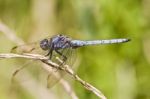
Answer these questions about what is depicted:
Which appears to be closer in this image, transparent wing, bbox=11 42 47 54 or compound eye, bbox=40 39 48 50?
transparent wing, bbox=11 42 47 54

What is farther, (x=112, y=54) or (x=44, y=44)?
(x=112, y=54)

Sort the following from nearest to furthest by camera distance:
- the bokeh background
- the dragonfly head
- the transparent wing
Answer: the transparent wing < the dragonfly head < the bokeh background

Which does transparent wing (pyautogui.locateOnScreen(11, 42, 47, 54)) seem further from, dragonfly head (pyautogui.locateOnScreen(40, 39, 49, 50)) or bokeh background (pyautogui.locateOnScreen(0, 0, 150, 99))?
bokeh background (pyautogui.locateOnScreen(0, 0, 150, 99))

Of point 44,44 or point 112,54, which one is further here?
point 112,54

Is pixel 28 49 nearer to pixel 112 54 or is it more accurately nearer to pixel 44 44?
pixel 44 44

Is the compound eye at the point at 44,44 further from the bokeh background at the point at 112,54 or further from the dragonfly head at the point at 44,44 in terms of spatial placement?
the bokeh background at the point at 112,54

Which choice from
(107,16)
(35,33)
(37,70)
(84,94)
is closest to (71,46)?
(84,94)

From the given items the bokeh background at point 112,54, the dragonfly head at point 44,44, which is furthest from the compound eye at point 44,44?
the bokeh background at point 112,54

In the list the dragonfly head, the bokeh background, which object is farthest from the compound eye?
the bokeh background

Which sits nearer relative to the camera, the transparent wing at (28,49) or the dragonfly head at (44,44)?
the transparent wing at (28,49)

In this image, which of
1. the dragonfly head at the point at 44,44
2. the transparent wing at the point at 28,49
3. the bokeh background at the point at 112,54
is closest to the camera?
the transparent wing at the point at 28,49

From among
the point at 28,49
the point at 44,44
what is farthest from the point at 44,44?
the point at 28,49

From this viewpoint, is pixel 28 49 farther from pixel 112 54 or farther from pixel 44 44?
pixel 112 54

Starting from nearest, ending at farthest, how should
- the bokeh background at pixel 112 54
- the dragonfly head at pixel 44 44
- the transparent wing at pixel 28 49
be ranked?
the transparent wing at pixel 28 49 → the dragonfly head at pixel 44 44 → the bokeh background at pixel 112 54
